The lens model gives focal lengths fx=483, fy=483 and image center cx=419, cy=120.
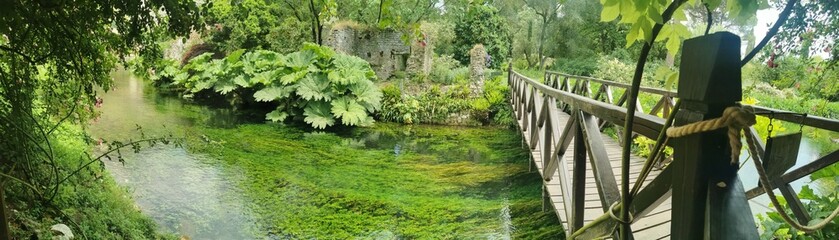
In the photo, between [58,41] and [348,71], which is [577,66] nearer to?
[348,71]

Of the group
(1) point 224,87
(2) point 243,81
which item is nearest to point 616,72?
(2) point 243,81

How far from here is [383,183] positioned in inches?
242

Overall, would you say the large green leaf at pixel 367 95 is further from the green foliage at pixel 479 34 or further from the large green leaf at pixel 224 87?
the green foliage at pixel 479 34

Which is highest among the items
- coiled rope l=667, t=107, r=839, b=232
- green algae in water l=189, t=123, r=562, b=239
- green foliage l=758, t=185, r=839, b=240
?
coiled rope l=667, t=107, r=839, b=232

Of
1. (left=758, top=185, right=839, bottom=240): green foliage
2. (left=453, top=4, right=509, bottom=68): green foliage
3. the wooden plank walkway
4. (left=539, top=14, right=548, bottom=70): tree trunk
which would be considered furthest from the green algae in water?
(left=539, top=14, right=548, bottom=70): tree trunk

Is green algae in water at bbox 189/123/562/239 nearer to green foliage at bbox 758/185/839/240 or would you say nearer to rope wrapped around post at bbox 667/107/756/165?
green foliage at bbox 758/185/839/240

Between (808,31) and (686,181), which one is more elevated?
(808,31)

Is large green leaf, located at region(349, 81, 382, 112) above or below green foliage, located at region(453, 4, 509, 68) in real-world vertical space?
below

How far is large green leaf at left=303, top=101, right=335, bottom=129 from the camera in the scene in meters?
10.4

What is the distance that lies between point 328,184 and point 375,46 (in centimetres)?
1020

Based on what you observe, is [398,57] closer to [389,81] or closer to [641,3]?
[389,81]

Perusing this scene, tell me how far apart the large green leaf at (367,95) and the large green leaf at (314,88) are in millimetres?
606

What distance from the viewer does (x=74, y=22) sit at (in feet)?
6.66

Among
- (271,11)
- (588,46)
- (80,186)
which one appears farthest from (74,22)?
(588,46)
